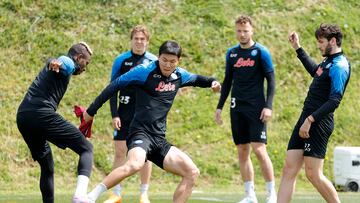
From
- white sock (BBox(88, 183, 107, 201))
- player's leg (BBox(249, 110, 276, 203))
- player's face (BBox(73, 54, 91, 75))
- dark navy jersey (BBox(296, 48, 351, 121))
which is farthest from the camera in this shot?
player's leg (BBox(249, 110, 276, 203))

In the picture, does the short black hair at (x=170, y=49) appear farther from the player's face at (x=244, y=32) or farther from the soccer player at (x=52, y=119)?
the player's face at (x=244, y=32)

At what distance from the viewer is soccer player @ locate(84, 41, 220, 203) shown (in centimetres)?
899

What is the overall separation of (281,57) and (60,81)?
11.4 meters

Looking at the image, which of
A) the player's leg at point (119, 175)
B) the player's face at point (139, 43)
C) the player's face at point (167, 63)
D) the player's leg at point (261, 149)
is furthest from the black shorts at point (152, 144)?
the player's face at point (139, 43)

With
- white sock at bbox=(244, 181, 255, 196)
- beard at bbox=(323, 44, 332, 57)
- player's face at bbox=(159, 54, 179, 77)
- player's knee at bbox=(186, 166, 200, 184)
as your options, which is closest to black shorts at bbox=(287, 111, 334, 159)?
beard at bbox=(323, 44, 332, 57)

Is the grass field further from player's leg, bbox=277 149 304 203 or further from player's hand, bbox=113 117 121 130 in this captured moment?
player's leg, bbox=277 149 304 203

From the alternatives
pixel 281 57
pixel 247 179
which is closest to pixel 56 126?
pixel 247 179

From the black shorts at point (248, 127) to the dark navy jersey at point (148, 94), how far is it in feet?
7.26

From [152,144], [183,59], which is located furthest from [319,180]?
[183,59]

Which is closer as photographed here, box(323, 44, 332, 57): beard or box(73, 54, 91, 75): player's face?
box(323, 44, 332, 57): beard

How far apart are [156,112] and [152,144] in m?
0.39

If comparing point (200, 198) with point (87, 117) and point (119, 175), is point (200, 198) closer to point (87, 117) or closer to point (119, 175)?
point (87, 117)

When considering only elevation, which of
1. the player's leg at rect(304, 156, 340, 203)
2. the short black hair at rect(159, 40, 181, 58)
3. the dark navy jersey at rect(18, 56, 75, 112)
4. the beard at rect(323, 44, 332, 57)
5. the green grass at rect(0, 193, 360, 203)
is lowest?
the green grass at rect(0, 193, 360, 203)

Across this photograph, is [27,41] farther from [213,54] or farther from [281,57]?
[281,57]
